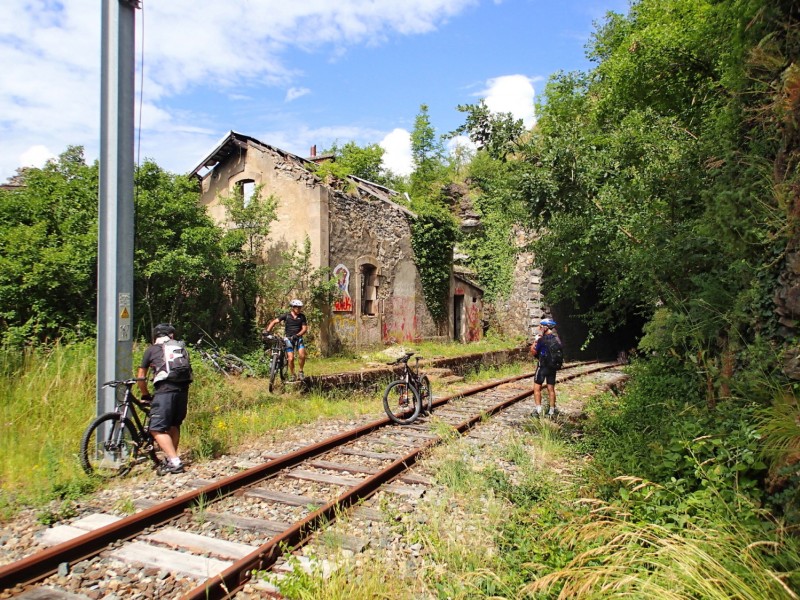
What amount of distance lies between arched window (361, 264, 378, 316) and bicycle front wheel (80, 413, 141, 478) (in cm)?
1153

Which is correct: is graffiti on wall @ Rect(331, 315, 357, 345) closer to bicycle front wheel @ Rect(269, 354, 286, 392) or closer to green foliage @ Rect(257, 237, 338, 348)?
green foliage @ Rect(257, 237, 338, 348)

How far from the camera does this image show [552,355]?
383 inches

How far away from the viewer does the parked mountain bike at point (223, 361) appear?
11.7 m

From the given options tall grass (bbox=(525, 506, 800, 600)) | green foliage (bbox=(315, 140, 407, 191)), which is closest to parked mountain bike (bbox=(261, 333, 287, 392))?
tall grass (bbox=(525, 506, 800, 600))

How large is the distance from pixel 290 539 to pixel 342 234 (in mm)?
12890

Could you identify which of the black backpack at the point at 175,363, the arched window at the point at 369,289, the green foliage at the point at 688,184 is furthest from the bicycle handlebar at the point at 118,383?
the arched window at the point at 369,289

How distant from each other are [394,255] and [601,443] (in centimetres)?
1274

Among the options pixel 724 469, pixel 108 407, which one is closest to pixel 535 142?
pixel 724 469

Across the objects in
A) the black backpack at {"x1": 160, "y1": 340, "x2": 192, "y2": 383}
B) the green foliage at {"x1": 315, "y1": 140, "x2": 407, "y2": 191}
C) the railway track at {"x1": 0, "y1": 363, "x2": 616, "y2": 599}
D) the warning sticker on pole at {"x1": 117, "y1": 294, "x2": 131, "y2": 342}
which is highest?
the green foliage at {"x1": 315, "y1": 140, "x2": 407, "y2": 191}

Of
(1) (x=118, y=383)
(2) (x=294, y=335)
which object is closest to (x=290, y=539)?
(1) (x=118, y=383)

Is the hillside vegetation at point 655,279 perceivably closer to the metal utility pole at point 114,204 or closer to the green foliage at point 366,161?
the metal utility pole at point 114,204

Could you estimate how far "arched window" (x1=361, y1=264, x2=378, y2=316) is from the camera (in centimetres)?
1777

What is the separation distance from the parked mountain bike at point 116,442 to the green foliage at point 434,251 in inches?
568

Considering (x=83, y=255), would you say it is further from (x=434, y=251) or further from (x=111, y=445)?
(x=434, y=251)
